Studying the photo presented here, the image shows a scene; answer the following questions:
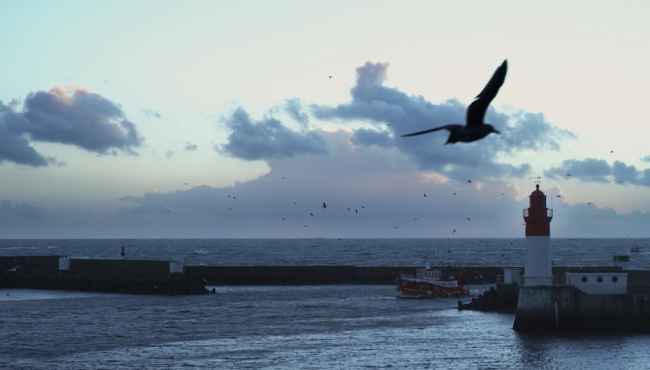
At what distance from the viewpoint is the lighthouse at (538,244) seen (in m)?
33.0

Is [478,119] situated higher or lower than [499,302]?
higher

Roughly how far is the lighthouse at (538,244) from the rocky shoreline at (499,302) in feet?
35.1

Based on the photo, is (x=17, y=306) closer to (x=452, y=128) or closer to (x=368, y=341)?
(x=368, y=341)

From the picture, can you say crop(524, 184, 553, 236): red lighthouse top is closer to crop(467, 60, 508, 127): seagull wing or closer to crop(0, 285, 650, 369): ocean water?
crop(0, 285, 650, 369): ocean water

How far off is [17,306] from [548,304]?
118 feet

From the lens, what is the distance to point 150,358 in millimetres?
29016

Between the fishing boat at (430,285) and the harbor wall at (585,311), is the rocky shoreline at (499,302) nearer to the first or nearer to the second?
the harbor wall at (585,311)

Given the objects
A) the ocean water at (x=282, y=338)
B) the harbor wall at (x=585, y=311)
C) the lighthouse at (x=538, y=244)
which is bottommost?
→ the ocean water at (x=282, y=338)

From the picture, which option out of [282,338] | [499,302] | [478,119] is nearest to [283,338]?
[282,338]

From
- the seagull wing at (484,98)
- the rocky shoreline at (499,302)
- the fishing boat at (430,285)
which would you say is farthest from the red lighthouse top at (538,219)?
the seagull wing at (484,98)

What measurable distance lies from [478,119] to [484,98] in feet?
0.63

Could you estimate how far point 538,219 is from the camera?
33750 mm

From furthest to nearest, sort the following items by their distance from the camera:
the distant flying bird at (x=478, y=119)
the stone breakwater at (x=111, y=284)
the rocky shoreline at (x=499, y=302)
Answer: the stone breakwater at (x=111, y=284) → the rocky shoreline at (x=499, y=302) → the distant flying bird at (x=478, y=119)

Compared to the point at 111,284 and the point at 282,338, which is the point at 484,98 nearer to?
the point at 282,338
